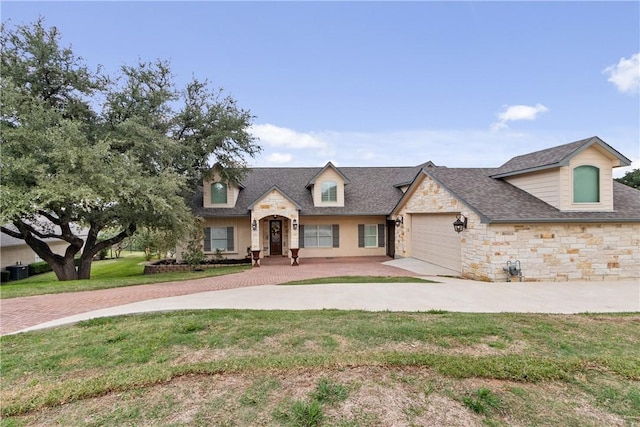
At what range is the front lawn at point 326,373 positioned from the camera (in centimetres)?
300

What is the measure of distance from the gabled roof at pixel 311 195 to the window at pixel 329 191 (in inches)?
22.3

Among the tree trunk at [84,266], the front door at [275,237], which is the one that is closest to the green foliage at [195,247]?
the front door at [275,237]

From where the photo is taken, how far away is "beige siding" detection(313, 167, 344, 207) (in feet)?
58.3

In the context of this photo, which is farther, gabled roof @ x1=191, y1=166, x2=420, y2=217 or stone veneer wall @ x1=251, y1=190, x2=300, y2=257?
gabled roof @ x1=191, y1=166, x2=420, y2=217

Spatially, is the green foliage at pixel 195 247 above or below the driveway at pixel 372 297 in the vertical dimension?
above

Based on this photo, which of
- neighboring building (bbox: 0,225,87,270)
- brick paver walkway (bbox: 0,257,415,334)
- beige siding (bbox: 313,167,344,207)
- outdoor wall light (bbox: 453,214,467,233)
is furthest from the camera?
neighboring building (bbox: 0,225,87,270)

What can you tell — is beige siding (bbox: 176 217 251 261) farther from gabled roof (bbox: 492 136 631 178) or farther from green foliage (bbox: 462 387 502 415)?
green foliage (bbox: 462 387 502 415)

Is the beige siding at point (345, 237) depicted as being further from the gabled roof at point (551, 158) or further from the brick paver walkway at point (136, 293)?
the gabled roof at point (551, 158)

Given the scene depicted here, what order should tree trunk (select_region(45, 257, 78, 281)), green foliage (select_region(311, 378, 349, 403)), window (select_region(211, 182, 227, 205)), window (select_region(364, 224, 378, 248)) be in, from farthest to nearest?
window (select_region(364, 224, 378, 248)) → window (select_region(211, 182, 227, 205)) → tree trunk (select_region(45, 257, 78, 281)) → green foliage (select_region(311, 378, 349, 403))

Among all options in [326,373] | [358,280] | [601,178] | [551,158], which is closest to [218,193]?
[358,280]

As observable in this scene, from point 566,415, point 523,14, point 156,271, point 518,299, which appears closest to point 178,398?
point 566,415

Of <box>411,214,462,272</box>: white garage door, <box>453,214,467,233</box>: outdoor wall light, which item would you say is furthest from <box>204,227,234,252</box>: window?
<box>453,214,467,233</box>: outdoor wall light

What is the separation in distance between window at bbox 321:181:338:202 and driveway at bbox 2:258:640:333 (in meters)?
7.71

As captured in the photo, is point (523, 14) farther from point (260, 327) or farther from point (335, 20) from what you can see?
point (260, 327)
